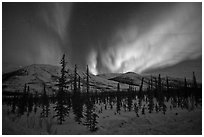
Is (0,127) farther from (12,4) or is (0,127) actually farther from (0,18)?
(12,4)

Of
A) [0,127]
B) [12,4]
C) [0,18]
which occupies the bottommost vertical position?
[0,127]

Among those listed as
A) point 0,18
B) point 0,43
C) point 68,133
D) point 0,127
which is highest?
point 0,18

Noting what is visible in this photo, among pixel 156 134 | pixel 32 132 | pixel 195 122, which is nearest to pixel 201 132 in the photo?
pixel 195 122

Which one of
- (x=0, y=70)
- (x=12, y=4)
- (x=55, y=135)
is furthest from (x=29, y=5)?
(x=55, y=135)

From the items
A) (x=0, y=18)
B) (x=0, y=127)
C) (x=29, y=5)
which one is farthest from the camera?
(x=29, y=5)

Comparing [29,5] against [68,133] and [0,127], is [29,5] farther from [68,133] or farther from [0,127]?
[68,133]

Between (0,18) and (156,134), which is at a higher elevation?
(0,18)

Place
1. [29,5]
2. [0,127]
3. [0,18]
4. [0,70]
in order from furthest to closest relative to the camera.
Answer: [29,5] → [0,18] → [0,70] → [0,127]

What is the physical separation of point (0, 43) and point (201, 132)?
35.0 feet

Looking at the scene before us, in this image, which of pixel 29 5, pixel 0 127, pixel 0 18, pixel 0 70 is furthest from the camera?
pixel 29 5

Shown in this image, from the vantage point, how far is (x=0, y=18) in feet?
23.3

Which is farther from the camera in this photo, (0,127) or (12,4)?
(12,4)

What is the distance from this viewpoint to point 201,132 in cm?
645

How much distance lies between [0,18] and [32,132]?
19.5ft
